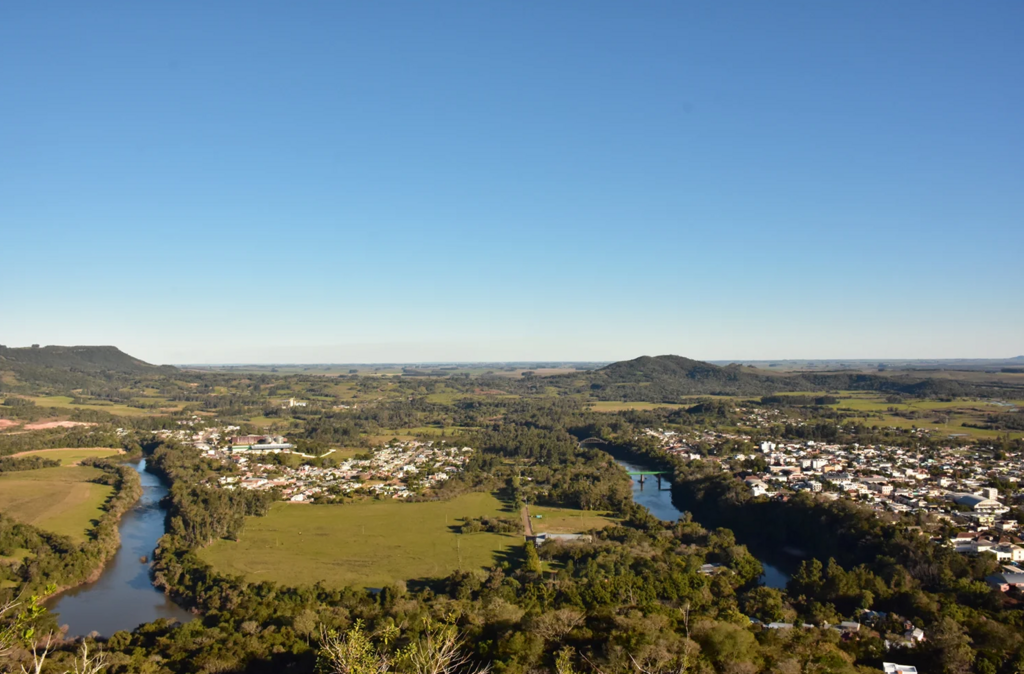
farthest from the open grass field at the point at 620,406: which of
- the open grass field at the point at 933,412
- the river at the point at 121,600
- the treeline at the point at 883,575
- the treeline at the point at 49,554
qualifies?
the treeline at the point at 49,554

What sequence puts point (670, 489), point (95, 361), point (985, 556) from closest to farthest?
point (985, 556)
point (670, 489)
point (95, 361)

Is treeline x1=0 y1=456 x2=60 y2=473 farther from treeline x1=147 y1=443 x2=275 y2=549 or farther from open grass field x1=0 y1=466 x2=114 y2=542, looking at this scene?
treeline x1=147 y1=443 x2=275 y2=549

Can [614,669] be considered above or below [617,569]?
above

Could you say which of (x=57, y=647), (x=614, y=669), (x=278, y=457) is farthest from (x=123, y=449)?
(x=614, y=669)

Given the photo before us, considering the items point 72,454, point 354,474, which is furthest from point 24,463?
point 354,474

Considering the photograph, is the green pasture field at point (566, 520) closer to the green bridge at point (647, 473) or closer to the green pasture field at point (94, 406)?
the green bridge at point (647, 473)

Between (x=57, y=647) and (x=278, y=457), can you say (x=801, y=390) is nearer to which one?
(x=278, y=457)

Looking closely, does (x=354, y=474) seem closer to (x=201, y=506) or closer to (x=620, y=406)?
(x=201, y=506)
